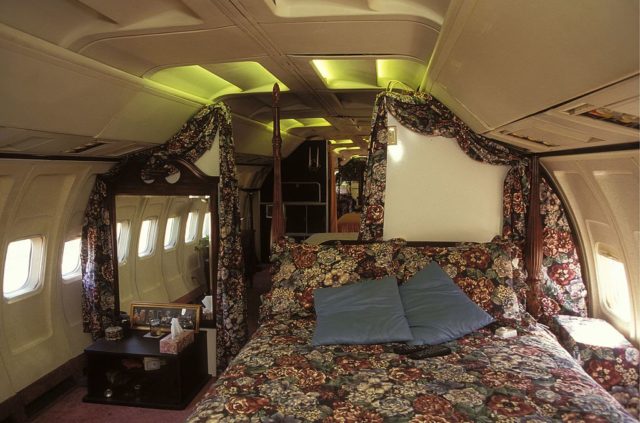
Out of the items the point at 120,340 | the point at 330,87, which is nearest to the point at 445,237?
the point at 330,87

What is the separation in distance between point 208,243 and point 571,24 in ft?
10.4

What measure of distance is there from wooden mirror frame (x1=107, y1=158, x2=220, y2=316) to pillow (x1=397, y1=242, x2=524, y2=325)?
5.30 ft

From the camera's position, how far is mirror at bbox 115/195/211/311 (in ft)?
12.7

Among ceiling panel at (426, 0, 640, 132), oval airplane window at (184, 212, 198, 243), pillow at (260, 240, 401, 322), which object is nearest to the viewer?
ceiling panel at (426, 0, 640, 132)

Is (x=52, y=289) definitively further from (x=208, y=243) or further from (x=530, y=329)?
(x=530, y=329)

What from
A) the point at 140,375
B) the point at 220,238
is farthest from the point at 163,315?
the point at 220,238

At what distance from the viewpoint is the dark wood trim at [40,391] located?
10.2 ft

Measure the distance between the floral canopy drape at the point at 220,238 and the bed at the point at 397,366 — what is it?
637mm

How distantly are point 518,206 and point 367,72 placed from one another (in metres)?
1.55

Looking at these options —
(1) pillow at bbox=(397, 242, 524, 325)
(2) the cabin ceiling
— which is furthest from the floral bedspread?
(2) the cabin ceiling

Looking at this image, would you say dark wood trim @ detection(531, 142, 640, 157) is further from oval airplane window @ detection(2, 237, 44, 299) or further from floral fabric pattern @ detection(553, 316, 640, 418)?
oval airplane window @ detection(2, 237, 44, 299)

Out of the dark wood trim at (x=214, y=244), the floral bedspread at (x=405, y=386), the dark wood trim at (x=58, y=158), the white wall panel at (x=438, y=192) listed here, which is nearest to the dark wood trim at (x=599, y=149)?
the white wall panel at (x=438, y=192)

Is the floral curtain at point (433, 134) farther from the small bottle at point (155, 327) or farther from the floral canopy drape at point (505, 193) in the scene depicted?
the small bottle at point (155, 327)

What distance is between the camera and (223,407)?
6.11 feet
